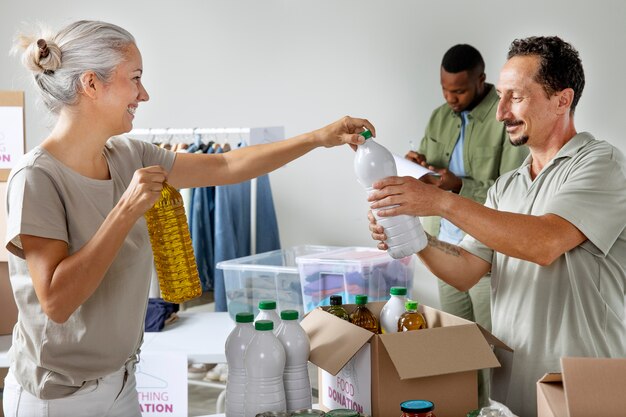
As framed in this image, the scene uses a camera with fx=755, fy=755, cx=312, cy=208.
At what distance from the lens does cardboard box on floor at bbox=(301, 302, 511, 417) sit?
1569 millimetres

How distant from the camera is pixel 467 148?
139 inches

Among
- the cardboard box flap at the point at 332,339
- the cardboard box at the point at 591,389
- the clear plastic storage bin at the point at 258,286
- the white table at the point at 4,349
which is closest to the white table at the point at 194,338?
the white table at the point at 4,349

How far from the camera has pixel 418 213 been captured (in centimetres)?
178

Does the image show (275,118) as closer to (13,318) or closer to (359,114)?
(359,114)

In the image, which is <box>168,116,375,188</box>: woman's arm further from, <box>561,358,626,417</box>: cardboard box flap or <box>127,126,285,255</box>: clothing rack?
<box>127,126,285,255</box>: clothing rack

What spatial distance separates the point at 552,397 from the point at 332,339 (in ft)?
1.66

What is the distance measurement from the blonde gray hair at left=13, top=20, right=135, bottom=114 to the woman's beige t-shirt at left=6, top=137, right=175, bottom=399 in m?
0.16

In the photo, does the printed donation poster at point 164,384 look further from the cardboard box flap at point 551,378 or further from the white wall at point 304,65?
the white wall at point 304,65

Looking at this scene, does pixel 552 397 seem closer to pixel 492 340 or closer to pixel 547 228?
pixel 492 340

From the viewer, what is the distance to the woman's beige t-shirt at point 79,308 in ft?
5.29

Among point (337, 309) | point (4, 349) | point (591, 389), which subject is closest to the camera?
point (591, 389)

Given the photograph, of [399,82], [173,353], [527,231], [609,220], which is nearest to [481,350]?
[527,231]

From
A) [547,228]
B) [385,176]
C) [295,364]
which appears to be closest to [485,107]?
[547,228]

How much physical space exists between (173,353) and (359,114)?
215cm
